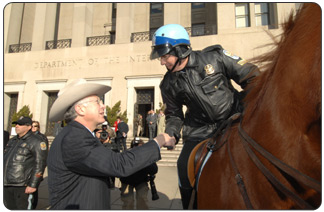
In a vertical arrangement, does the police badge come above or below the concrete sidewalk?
above

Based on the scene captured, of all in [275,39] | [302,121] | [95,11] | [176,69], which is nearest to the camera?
[302,121]

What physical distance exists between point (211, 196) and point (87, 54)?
17.1 metres

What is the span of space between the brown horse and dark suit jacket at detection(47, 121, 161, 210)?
0.64 metres

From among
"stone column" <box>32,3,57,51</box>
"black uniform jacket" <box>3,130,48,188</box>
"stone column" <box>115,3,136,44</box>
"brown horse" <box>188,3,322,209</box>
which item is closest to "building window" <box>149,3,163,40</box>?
"stone column" <box>115,3,136,44</box>

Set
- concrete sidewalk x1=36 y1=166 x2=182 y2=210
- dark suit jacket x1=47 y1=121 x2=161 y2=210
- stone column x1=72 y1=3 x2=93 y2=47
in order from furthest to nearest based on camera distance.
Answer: stone column x1=72 y1=3 x2=93 y2=47 → concrete sidewalk x1=36 y1=166 x2=182 y2=210 → dark suit jacket x1=47 y1=121 x2=161 y2=210

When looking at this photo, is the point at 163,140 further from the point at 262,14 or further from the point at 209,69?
the point at 262,14

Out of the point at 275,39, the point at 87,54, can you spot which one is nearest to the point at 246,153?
the point at 275,39

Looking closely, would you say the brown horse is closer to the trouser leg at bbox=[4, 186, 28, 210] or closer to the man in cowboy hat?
the man in cowboy hat

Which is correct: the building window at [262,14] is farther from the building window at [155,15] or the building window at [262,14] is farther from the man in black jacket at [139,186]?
the man in black jacket at [139,186]

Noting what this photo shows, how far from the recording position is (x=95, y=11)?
66.6ft

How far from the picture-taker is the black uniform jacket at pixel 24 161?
3.24 metres

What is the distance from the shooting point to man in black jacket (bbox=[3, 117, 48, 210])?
3248 mm

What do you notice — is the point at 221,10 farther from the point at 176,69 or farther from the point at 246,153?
the point at 246,153

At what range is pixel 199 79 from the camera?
2.07m
